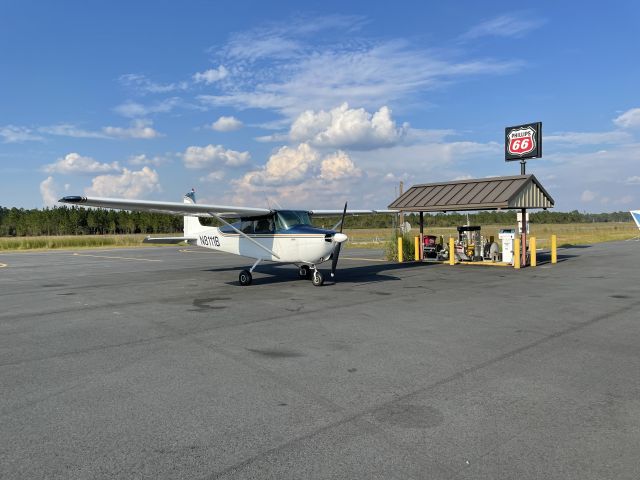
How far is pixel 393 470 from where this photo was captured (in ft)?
10.8

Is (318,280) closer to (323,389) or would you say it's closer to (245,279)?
(245,279)

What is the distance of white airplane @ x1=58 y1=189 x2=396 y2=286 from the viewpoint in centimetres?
1378

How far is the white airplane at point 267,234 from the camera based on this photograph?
13781 millimetres

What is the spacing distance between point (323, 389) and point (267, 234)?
1031cm

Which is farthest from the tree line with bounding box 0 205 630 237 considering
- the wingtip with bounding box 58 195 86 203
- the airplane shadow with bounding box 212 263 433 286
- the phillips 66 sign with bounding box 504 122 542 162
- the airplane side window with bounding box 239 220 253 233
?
the wingtip with bounding box 58 195 86 203

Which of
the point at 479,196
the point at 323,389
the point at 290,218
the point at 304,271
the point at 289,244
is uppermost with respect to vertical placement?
the point at 479,196

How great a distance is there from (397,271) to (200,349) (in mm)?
12841

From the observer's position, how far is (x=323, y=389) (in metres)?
5.04

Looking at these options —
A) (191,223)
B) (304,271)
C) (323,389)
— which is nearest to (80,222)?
(191,223)

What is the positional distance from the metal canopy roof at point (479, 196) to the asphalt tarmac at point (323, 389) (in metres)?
9.01

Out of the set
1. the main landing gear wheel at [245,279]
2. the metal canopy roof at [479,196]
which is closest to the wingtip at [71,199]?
the main landing gear wheel at [245,279]

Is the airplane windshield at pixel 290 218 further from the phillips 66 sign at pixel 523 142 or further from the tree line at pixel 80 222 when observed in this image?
the tree line at pixel 80 222

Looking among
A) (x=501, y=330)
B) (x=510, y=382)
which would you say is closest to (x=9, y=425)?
(x=510, y=382)

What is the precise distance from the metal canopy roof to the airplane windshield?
8666 mm
